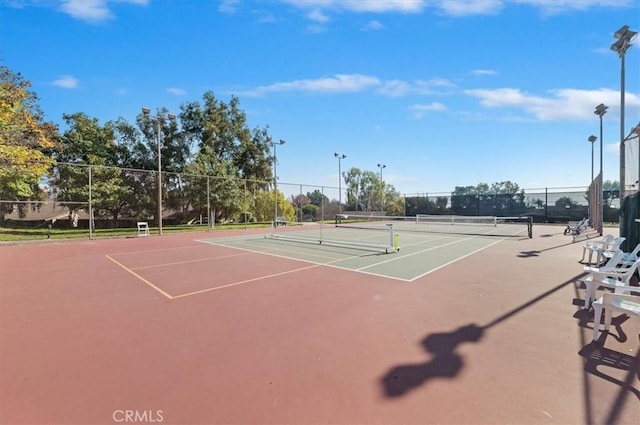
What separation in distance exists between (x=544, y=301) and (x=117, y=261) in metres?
10.5

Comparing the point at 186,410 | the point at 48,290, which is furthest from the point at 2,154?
the point at 186,410

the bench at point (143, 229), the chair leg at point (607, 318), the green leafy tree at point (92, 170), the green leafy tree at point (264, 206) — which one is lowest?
the chair leg at point (607, 318)

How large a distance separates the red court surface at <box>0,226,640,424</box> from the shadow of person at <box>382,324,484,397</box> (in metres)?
0.02

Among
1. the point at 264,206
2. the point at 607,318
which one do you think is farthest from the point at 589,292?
the point at 264,206

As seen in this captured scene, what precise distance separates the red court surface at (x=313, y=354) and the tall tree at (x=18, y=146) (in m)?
12.0

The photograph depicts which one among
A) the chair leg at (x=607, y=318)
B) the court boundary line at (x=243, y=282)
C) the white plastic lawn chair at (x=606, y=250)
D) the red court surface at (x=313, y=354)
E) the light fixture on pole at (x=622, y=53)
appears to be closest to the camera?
the red court surface at (x=313, y=354)

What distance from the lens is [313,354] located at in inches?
133

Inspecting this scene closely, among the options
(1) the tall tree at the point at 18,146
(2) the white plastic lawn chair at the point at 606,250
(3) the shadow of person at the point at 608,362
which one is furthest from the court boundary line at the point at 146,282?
(1) the tall tree at the point at 18,146

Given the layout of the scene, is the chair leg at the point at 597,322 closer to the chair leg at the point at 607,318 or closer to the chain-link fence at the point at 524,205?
the chair leg at the point at 607,318

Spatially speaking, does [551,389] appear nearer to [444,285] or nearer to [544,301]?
[544,301]

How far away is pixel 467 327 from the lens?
408 centimetres

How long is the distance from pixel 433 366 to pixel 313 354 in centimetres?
119

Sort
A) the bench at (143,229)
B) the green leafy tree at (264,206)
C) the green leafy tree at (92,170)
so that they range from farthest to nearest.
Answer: the green leafy tree at (264,206) < the green leafy tree at (92,170) < the bench at (143,229)

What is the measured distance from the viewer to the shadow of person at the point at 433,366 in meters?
2.79
